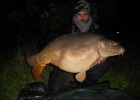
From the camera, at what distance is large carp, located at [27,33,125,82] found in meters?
3.10

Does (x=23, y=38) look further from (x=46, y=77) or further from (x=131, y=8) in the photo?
(x=131, y=8)

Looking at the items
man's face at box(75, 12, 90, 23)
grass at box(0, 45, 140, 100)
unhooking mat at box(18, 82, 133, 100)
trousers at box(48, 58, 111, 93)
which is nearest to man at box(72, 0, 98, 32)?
man's face at box(75, 12, 90, 23)

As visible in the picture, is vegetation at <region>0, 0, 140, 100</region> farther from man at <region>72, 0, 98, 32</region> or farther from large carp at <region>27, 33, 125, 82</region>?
man at <region>72, 0, 98, 32</region>

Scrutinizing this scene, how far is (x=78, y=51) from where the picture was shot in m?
3.12

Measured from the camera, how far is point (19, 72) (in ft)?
14.3

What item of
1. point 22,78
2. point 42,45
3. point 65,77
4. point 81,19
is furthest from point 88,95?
point 42,45

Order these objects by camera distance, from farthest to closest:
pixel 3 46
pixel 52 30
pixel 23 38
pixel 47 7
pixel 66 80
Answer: pixel 3 46
pixel 23 38
pixel 47 7
pixel 52 30
pixel 66 80

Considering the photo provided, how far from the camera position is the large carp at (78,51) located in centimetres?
310

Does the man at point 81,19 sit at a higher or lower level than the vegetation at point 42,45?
higher

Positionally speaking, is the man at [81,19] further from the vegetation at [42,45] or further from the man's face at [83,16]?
the vegetation at [42,45]

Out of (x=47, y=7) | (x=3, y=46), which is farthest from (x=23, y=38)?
(x=3, y=46)

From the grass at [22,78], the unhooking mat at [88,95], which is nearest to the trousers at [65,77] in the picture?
the unhooking mat at [88,95]

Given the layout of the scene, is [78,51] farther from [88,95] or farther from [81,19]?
[81,19]

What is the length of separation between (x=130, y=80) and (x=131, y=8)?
11045 mm
